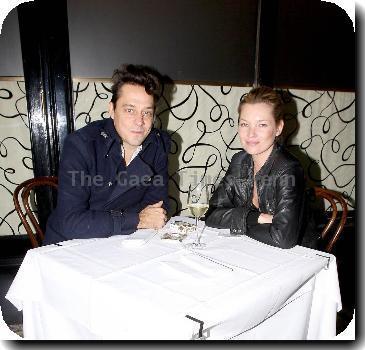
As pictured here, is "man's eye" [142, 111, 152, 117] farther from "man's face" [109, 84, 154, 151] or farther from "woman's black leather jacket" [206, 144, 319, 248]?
"woman's black leather jacket" [206, 144, 319, 248]

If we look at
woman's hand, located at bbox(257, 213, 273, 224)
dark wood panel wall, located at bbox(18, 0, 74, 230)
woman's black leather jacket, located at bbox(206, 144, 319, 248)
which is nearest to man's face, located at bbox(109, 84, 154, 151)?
woman's black leather jacket, located at bbox(206, 144, 319, 248)

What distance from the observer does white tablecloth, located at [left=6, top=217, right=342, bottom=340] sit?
1.00 m

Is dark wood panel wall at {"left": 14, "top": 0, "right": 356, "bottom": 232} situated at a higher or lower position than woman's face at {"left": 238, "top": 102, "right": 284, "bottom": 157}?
higher

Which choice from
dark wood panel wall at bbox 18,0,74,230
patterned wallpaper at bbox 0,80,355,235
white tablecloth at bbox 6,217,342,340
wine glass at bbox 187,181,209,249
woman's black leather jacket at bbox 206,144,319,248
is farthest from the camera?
patterned wallpaper at bbox 0,80,355,235

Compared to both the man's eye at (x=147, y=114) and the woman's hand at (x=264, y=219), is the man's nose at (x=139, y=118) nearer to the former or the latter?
the man's eye at (x=147, y=114)

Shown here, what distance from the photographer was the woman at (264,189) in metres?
1.60

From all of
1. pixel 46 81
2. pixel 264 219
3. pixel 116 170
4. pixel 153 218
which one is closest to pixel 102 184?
pixel 116 170

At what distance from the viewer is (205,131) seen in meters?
3.03

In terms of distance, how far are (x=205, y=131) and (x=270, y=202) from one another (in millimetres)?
1346

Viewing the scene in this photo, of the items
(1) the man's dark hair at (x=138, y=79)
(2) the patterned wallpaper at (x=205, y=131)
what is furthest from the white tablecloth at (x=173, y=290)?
(2) the patterned wallpaper at (x=205, y=131)

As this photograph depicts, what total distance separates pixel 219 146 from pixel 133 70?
140 cm

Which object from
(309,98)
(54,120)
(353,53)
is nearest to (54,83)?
(54,120)

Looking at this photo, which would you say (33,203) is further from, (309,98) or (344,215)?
(309,98)

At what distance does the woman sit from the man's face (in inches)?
21.0
